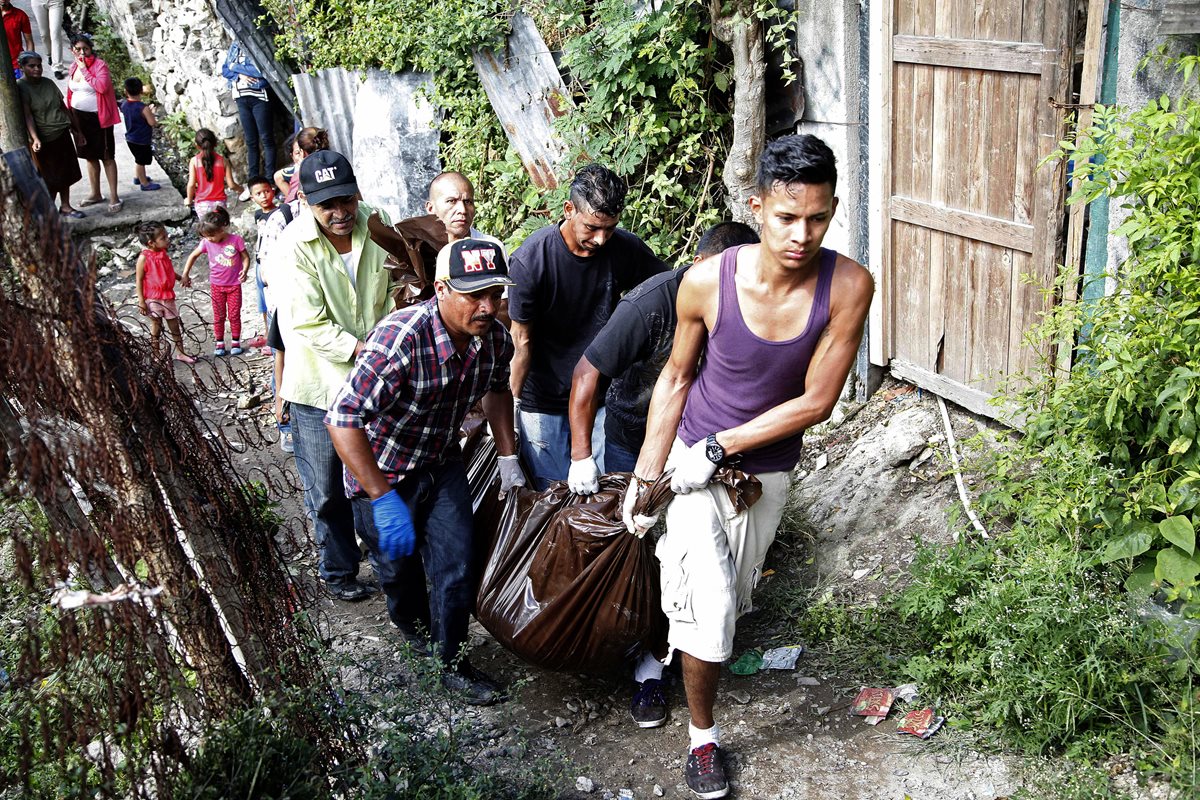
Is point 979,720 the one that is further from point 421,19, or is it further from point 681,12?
point 421,19

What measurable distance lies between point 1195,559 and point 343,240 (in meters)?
3.35

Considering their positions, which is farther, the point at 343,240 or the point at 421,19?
the point at 421,19

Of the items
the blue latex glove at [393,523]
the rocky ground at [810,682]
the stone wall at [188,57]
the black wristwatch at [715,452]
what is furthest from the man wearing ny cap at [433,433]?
the stone wall at [188,57]

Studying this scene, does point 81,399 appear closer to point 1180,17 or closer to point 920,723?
point 920,723

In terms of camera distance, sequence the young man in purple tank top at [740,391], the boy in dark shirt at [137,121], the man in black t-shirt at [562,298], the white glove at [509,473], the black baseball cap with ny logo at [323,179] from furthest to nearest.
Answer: the boy in dark shirt at [137,121] → the black baseball cap with ny logo at [323,179] → the man in black t-shirt at [562,298] → the white glove at [509,473] → the young man in purple tank top at [740,391]

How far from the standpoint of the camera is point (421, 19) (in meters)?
8.35

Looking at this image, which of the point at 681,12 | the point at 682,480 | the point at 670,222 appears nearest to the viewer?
the point at 682,480

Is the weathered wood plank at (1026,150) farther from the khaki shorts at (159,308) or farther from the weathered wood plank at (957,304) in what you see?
the khaki shorts at (159,308)

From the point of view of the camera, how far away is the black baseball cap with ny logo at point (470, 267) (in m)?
3.37

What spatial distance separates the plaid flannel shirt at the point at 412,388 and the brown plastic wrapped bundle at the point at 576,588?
1.51 feet

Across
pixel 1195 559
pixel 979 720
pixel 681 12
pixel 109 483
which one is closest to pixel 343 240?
pixel 109 483

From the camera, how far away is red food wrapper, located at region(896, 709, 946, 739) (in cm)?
347

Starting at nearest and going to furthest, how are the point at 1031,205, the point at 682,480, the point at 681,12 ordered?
1. the point at 682,480
2. the point at 1031,205
3. the point at 681,12

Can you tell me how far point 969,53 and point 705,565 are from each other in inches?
107
